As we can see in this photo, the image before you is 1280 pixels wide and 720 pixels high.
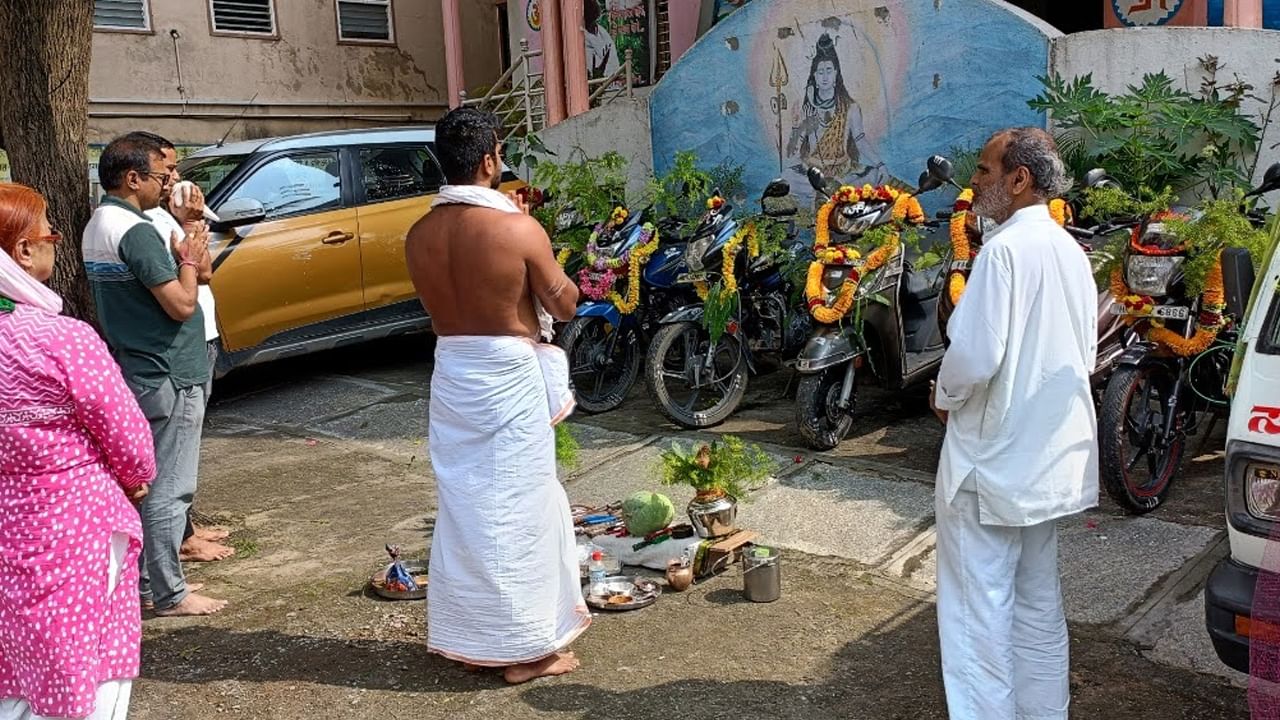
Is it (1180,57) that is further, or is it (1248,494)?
(1180,57)

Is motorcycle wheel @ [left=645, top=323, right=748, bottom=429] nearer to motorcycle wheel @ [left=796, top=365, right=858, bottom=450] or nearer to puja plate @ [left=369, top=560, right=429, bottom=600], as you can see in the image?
motorcycle wheel @ [left=796, top=365, right=858, bottom=450]

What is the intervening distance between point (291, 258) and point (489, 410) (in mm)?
4969

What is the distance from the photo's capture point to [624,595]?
14.8 feet

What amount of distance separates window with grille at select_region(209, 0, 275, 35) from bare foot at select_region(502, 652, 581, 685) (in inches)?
548

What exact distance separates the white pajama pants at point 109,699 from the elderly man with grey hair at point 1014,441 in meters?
2.22

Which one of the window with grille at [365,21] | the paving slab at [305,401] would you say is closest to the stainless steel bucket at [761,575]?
the paving slab at [305,401]

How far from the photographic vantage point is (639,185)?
32.9ft

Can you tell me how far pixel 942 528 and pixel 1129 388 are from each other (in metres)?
2.23

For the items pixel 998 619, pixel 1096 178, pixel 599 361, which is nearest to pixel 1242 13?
pixel 1096 178

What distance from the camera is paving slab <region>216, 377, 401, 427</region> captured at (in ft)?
26.2

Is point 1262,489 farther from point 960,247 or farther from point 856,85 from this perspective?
point 856,85

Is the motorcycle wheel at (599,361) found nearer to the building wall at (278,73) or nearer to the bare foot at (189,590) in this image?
the bare foot at (189,590)

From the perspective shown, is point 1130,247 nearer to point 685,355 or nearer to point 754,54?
point 685,355

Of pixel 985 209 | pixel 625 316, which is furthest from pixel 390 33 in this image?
pixel 985 209
